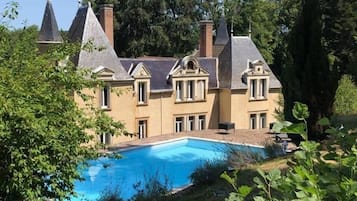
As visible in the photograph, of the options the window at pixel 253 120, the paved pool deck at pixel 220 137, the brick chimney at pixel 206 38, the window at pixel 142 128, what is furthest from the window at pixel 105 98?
the window at pixel 253 120

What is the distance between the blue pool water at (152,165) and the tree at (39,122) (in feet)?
21.5

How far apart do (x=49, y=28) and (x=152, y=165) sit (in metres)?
13.7

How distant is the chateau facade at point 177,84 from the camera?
27.0m

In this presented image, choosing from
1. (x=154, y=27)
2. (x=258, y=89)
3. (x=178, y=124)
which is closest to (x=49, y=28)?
(x=178, y=124)

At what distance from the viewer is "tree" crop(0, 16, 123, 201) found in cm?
657

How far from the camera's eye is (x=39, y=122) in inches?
261

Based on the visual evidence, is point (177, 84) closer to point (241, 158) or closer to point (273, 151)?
point (273, 151)

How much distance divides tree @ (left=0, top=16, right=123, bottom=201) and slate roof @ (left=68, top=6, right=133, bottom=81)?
58.3 ft

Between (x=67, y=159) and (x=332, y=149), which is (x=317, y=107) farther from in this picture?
(x=332, y=149)

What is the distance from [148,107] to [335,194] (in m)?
27.2

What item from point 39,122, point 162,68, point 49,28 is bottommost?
point 39,122

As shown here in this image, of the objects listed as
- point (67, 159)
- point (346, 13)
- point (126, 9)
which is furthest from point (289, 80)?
point (126, 9)

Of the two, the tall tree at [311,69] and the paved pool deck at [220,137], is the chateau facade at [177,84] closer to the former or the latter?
the paved pool deck at [220,137]

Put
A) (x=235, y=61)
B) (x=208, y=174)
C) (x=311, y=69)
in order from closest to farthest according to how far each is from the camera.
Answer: (x=208, y=174) < (x=311, y=69) < (x=235, y=61)
